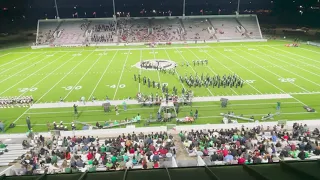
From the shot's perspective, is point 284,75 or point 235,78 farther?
point 284,75

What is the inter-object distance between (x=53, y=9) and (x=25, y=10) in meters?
14.4

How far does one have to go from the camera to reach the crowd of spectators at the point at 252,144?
12.9 meters

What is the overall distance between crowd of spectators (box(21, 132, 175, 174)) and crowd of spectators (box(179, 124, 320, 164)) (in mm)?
1830

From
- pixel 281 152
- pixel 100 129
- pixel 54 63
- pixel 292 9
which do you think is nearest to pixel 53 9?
pixel 54 63

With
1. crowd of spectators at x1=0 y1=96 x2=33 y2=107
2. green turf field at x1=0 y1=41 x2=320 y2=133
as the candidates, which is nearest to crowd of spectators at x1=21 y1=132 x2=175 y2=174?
green turf field at x1=0 y1=41 x2=320 y2=133

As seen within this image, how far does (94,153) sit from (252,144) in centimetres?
880

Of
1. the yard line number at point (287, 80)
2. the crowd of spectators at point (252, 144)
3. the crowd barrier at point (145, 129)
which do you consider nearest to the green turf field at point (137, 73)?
the yard line number at point (287, 80)

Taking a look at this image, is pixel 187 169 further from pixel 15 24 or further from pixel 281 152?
pixel 15 24

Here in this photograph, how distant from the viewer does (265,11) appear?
251 ft

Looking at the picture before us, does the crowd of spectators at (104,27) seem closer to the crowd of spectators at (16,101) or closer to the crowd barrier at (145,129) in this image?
the crowd of spectators at (16,101)

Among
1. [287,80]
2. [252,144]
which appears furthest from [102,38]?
[252,144]

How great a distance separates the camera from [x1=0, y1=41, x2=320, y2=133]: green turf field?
21516 millimetres

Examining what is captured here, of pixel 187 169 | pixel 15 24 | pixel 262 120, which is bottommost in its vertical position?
pixel 262 120

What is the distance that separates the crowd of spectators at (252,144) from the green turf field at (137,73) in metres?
3.55
